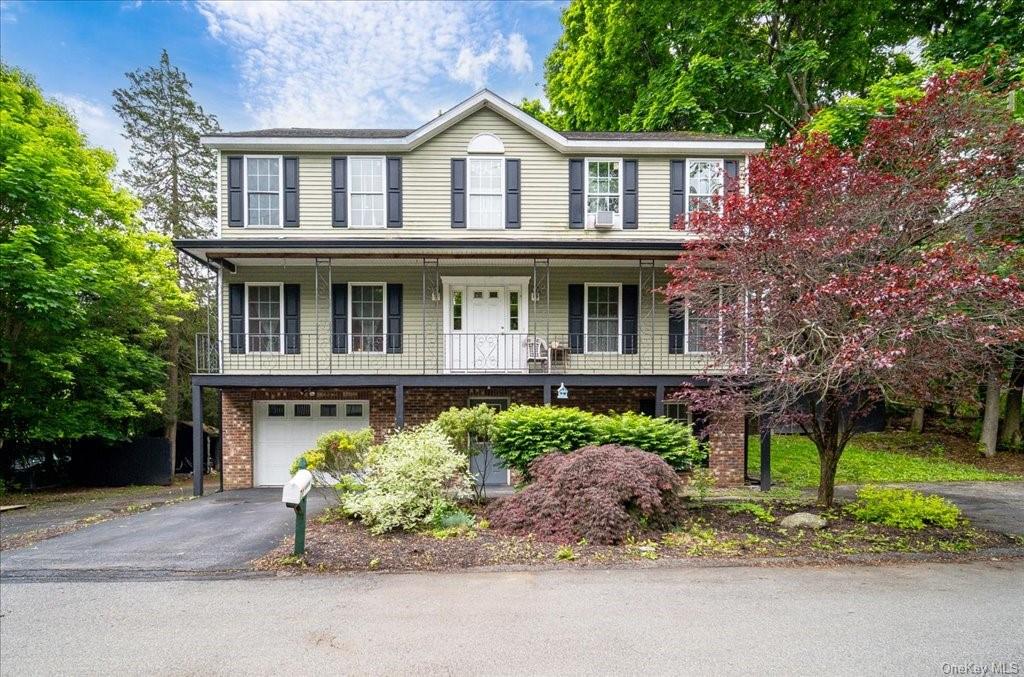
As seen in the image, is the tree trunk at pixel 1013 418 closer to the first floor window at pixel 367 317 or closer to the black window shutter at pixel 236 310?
Answer: the first floor window at pixel 367 317

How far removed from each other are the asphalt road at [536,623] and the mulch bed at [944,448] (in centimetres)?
981

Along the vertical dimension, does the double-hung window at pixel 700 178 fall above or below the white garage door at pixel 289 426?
above

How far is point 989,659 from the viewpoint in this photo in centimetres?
364

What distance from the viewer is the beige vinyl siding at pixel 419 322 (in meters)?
11.4

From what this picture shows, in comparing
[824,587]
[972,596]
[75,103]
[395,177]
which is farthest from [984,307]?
[75,103]

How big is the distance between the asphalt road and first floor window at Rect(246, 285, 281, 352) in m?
6.88

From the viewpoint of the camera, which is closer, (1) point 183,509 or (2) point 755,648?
(2) point 755,648

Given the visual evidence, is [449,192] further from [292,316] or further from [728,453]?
[728,453]

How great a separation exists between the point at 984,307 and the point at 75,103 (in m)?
22.9

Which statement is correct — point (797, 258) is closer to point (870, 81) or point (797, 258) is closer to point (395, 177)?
point (395, 177)

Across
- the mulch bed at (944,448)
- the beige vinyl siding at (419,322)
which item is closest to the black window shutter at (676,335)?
the beige vinyl siding at (419,322)

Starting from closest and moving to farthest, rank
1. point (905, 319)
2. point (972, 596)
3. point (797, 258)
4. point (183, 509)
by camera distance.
Result: point (972, 596)
point (905, 319)
point (797, 258)
point (183, 509)

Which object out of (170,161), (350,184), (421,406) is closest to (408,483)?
(421,406)

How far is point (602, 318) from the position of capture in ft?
39.0
